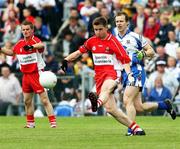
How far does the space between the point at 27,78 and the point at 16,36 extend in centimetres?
1135

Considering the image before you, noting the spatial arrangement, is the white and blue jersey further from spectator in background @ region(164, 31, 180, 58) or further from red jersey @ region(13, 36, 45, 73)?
spectator in background @ region(164, 31, 180, 58)

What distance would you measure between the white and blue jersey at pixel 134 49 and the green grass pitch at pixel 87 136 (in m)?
1.06

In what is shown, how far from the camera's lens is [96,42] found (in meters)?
16.4

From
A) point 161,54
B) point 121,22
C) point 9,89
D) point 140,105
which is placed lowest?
point 9,89

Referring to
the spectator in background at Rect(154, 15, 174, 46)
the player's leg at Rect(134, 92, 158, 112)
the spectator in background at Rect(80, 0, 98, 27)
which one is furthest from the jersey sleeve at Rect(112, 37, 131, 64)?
the spectator in background at Rect(80, 0, 98, 27)

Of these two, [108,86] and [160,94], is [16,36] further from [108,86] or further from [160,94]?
[108,86]

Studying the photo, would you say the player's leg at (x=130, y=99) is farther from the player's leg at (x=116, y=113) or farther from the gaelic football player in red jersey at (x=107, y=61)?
the player's leg at (x=116, y=113)

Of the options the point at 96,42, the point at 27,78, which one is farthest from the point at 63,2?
the point at 96,42

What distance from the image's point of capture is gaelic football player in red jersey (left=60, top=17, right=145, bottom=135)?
51.6 ft

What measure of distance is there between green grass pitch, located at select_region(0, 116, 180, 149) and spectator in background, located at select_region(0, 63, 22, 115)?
17.4 feet

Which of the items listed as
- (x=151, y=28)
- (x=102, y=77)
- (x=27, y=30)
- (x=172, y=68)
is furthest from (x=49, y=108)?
(x=151, y=28)

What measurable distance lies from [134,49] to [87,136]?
2.21 metres

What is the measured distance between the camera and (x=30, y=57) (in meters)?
19.2

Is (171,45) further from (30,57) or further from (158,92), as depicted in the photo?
(30,57)
